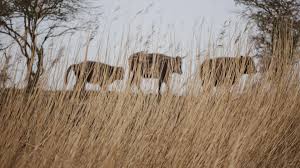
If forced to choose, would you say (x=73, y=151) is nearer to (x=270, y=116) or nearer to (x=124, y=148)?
(x=124, y=148)

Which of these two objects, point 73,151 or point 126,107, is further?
point 126,107

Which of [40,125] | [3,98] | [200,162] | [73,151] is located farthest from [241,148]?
[3,98]

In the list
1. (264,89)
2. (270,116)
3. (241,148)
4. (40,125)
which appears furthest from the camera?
(264,89)

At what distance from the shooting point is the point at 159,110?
2436 mm

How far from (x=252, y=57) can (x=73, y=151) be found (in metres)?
1.55

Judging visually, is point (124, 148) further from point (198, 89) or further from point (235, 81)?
point (235, 81)

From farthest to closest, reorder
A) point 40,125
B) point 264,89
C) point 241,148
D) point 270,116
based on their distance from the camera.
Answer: point 264,89 < point 270,116 < point 40,125 < point 241,148

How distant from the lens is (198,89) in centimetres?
250

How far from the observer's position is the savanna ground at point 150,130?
2146 millimetres

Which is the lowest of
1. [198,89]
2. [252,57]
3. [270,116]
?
[270,116]

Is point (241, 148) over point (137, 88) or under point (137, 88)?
under

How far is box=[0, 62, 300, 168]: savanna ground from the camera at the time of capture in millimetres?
2146

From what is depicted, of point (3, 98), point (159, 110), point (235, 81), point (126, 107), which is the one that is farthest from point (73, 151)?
point (235, 81)

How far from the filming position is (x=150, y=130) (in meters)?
2.32
